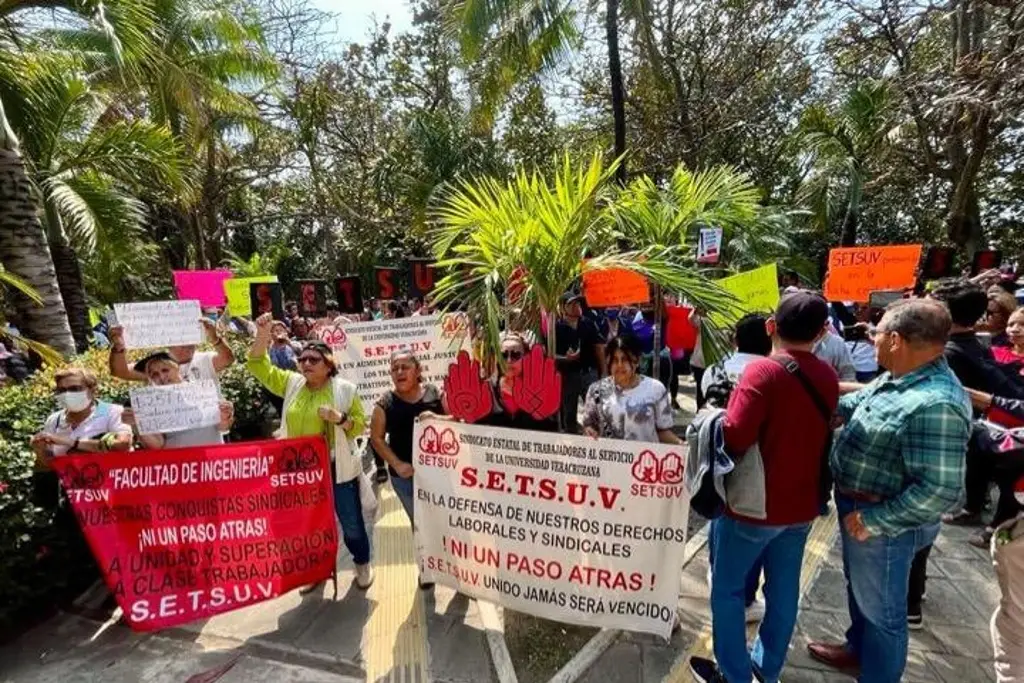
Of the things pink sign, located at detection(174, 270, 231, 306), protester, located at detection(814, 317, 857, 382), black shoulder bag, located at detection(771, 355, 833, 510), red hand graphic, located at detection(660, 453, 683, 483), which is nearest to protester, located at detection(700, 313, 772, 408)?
red hand graphic, located at detection(660, 453, 683, 483)

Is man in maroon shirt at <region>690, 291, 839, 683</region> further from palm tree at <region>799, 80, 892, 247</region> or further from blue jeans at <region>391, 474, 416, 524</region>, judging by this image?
palm tree at <region>799, 80, 892, 247</region>

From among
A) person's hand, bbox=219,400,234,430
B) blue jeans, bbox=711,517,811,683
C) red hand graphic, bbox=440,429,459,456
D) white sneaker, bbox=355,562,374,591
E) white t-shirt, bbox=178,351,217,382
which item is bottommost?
white sneaker, bbox=355,562,374,591

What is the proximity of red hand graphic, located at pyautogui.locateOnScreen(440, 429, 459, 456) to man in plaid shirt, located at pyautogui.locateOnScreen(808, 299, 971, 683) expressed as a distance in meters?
1.77

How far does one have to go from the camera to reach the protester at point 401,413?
3332 millimetres

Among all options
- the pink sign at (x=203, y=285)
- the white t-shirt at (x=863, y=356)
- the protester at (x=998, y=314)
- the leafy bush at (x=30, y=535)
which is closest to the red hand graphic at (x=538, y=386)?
the leafy bush at (x=30, y=535)

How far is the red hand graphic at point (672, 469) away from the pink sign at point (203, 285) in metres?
A: 7.01

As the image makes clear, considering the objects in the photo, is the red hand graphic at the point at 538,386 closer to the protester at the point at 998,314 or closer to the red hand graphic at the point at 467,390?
the red hand graphic at the point at 467,390

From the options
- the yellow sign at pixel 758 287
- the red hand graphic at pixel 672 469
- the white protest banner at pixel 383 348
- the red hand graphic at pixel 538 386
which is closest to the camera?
the red hand graphic at pixel 672 469

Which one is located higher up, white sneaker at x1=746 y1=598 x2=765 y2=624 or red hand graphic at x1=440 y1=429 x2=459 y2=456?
red hand graphic at x1=440 y1=429 x2=459 y2=456

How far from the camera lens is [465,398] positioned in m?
3.02

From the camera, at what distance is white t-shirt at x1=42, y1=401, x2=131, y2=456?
11.0 feet

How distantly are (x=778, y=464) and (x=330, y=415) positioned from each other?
2365 mm

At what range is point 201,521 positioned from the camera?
3.24 m

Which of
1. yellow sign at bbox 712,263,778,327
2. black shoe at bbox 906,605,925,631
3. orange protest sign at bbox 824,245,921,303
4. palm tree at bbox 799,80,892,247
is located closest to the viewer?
black shoe at bbox 906,605,925,631
